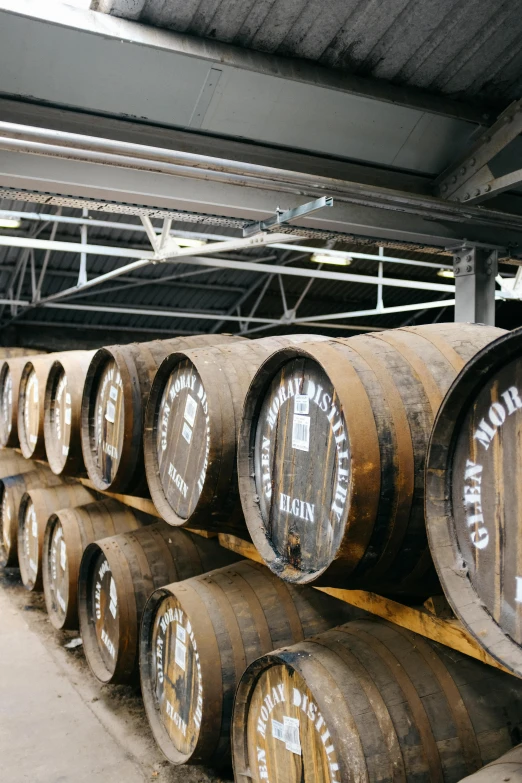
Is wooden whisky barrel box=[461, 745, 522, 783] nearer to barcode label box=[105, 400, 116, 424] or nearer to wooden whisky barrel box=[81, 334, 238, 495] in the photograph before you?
wooden whisky barrel box=[81, 334, 238, 495]

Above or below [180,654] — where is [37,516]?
above

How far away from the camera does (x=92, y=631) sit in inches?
186

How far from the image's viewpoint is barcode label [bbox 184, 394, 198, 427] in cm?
338

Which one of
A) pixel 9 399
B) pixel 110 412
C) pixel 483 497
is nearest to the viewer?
pixel 483 497

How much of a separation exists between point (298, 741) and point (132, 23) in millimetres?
3207

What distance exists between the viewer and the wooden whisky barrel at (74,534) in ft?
16.3

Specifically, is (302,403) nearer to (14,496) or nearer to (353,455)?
(353,455)

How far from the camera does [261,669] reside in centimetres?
261

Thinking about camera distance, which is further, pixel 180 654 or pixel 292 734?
pixel 180 654

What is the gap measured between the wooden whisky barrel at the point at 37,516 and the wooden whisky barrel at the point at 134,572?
1.49 meters

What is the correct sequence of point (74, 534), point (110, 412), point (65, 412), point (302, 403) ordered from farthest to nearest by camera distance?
point (65, 412), point (74, 534), point (110, 412), point (302, 403)

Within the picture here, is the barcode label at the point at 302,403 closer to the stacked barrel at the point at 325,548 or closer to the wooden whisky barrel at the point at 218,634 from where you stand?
the stacked barrel at the point at 325,548

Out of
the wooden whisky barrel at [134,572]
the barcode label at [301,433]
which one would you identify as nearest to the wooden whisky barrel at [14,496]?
the wooden whisky barrel at [134,572]

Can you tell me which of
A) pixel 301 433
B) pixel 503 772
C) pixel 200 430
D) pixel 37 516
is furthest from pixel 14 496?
pixel 503 772
